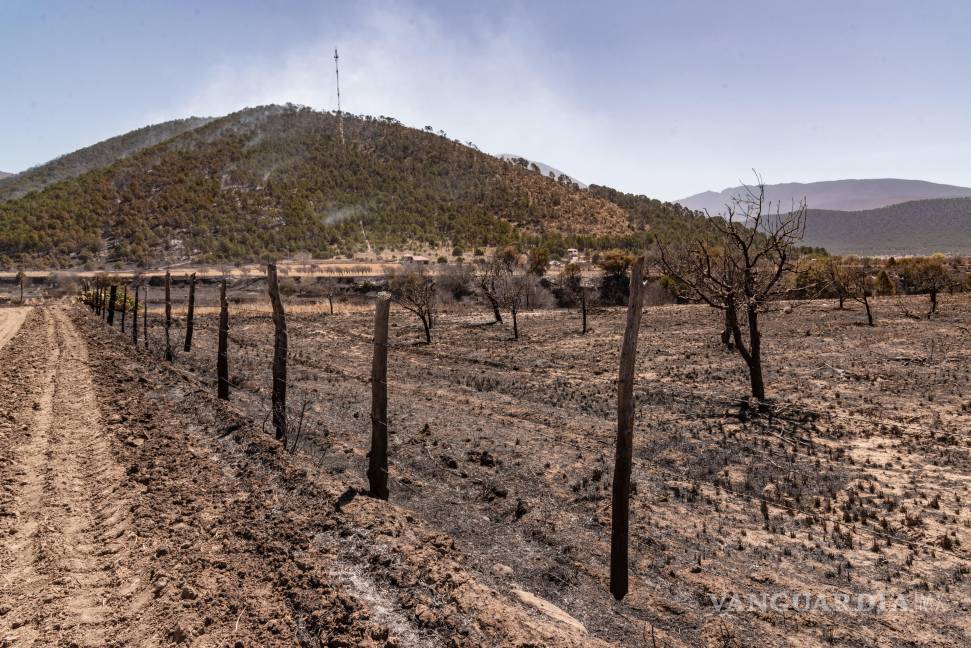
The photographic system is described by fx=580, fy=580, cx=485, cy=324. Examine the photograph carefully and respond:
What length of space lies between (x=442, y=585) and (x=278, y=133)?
381 feet

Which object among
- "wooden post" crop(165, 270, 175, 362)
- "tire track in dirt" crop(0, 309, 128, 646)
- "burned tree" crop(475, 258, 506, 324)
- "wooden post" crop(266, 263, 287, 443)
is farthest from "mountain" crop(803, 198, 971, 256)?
"tire track in dirt" crop(0, 309, 128, 646)

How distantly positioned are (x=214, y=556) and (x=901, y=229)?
7114 inches

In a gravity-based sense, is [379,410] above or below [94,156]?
below

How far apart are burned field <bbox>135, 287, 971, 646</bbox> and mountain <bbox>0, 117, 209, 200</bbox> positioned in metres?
118

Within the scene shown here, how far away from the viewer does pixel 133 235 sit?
72938 millimetres

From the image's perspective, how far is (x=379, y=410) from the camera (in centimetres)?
787

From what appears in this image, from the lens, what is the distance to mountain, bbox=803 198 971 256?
428 feet

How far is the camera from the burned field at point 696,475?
6.23 meters

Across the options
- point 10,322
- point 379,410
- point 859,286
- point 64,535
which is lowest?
point 64,535

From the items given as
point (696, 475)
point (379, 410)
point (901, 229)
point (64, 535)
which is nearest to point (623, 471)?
point (379, 410)

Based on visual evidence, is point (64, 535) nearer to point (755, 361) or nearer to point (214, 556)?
point (214, 556)

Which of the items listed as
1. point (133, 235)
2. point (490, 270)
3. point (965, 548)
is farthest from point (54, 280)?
point (965, 548)

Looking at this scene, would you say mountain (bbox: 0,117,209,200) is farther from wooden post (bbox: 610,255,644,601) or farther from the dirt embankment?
wooden post (bbox: 610,255,644,601)

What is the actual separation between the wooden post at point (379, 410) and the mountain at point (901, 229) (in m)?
137
